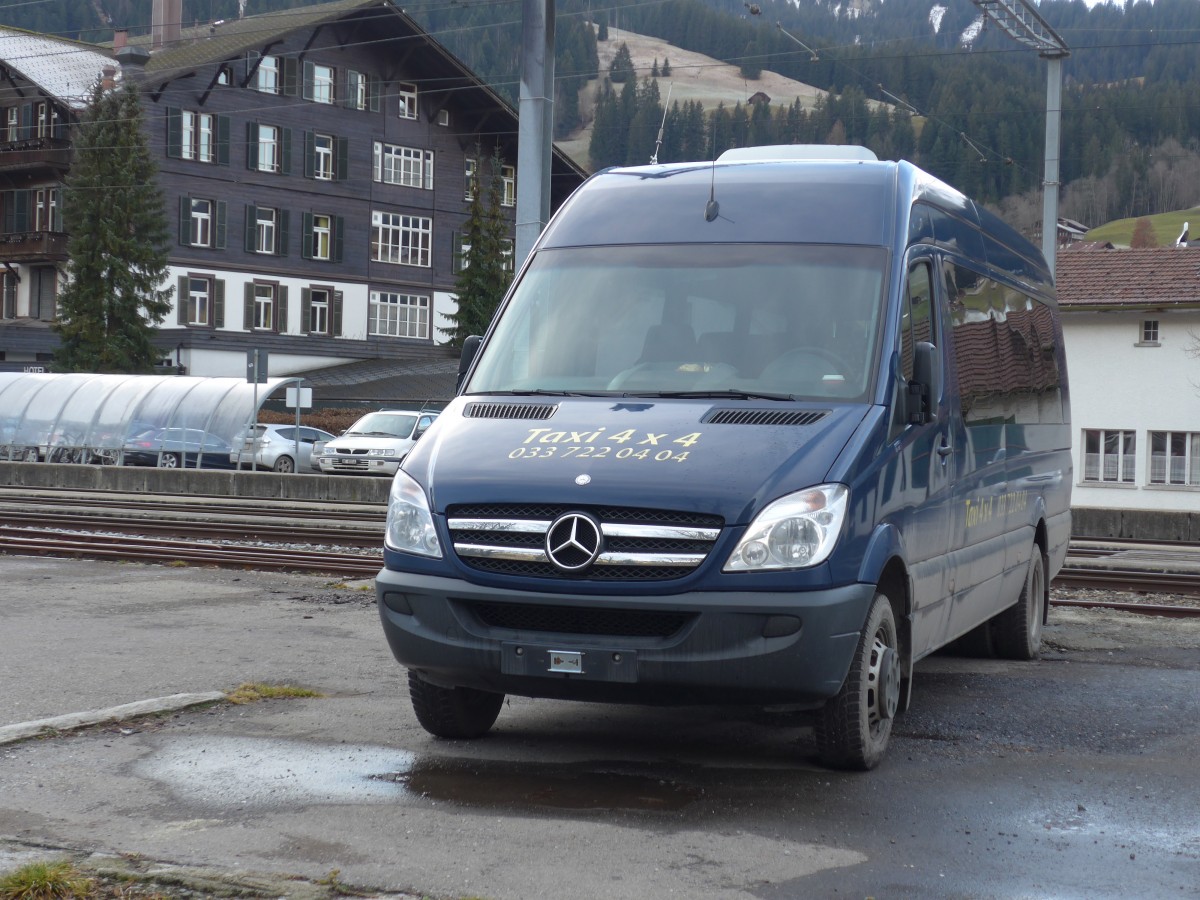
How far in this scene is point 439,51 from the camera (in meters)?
64.8

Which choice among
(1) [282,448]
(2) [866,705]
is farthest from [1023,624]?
(1) [282,448]

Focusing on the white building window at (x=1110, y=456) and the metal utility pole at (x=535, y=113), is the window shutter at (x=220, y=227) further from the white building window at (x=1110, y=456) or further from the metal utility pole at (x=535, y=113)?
the metal utility pole at (x=535, y=113)

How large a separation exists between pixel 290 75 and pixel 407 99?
213 inches

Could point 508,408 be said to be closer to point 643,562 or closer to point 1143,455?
point 643,562

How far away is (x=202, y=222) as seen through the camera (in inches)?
2431

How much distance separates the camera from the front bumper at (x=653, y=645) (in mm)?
5914

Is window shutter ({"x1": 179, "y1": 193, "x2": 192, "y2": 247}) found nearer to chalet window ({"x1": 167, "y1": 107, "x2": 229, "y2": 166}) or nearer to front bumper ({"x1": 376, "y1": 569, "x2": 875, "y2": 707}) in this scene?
chalet window ({"x1": 167, "y1": 107, "x2": 229, "y2": 166})

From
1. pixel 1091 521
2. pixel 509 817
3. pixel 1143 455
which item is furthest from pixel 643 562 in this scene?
pixel 1143 455

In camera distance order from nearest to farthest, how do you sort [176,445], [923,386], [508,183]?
[923,386], [176,445], [508,183]

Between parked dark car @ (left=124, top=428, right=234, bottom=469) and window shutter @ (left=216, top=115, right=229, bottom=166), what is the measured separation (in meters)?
28.3

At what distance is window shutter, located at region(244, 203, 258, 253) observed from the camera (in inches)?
2473

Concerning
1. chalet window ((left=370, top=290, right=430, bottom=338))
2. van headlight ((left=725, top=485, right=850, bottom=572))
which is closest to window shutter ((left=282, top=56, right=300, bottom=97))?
chalet window ((left=370, top=290, right=430, bottom=338))

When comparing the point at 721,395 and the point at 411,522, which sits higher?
the point at 721,395

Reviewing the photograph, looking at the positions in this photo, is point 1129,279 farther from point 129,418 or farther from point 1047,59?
point 129,418
